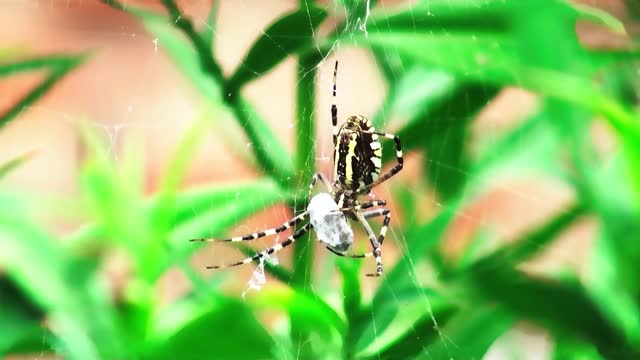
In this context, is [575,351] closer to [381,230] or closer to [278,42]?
[381,230]

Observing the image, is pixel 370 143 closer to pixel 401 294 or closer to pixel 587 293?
pixel 401 294

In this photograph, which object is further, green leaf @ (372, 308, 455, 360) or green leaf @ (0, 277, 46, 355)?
green leaf @ (0, 277, 46, 355)

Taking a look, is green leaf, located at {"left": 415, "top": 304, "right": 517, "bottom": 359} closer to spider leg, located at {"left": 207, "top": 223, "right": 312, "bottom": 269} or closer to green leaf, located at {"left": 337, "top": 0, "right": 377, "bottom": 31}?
spider leg, located at {"left": 207, "top": 223, "right": 312, "bottom": 269}

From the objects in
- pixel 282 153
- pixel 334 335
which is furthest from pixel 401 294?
pixel 282 153

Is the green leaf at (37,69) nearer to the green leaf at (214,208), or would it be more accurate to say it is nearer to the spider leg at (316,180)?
the green leaf at (214,208)

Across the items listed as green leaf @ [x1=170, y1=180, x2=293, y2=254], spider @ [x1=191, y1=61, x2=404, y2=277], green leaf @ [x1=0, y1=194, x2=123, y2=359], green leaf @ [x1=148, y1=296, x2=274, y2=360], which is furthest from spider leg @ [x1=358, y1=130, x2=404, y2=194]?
green leaf @ [x1=0, y1=194, x2=123, y2=359]

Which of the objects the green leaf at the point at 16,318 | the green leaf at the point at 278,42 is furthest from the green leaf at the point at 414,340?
the green leaf at the point at 16,318
